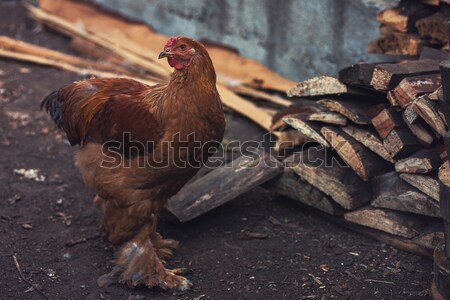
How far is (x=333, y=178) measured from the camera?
4949 mm

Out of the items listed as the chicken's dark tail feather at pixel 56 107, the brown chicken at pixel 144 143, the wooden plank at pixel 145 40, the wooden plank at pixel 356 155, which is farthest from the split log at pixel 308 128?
the chicken's dark tail feather at pixel 56 107

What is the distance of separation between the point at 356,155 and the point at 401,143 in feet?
1.29

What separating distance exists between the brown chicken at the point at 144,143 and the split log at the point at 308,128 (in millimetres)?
871

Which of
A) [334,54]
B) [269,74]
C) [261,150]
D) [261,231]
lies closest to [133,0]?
[269,74]

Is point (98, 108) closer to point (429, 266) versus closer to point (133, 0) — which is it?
point (429, 266)

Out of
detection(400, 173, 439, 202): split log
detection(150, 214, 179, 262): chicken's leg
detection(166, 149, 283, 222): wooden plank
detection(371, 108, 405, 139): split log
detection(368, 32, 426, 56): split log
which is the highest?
detection(368, 32, 426, 56): split log

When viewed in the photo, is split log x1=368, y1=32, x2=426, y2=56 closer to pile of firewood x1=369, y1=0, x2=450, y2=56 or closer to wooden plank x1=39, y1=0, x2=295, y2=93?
pile of firewood x1=369, y1=0, x2=450, y2=56

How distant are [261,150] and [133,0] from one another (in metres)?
4.65

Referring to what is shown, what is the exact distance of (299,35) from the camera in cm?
702

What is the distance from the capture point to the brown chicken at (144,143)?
4340mm

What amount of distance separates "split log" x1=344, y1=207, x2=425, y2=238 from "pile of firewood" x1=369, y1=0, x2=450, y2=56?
4.58 ft

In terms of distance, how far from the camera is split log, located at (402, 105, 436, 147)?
4.41 meters

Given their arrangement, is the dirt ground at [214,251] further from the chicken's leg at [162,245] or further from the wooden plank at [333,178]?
the wooden plank at [333,178]

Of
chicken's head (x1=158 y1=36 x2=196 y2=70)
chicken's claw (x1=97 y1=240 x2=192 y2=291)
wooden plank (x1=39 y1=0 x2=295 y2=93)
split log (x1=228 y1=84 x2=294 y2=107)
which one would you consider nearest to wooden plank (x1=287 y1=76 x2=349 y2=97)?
chicken's head (x1=158 y1=36 x2=196 y2=70)
